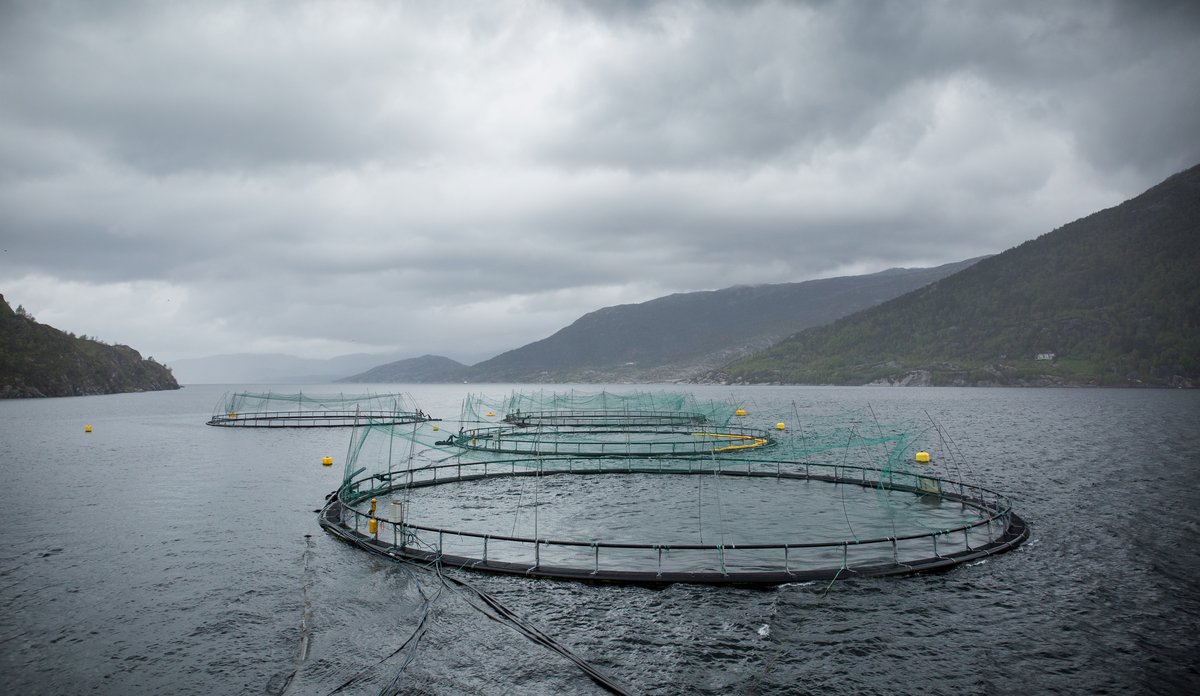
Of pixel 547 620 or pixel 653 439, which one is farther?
pixel 653 439

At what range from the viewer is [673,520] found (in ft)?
116

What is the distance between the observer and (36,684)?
16656 mm

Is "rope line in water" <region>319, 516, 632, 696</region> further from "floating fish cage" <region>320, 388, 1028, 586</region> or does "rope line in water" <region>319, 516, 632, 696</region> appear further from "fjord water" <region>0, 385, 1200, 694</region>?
"floating fish cage" <region>320, 388, 1028, 586</region>

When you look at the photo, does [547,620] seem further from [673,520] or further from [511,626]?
[673,520]

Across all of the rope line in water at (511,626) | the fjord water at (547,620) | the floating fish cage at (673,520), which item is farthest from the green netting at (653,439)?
the rope line in water at (511,626)

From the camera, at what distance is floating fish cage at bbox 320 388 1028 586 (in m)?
25.7

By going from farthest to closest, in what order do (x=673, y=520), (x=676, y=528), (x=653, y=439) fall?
1. (x=653, y=439)
2. (x=673, y=520)
3. (x=676, y=528)

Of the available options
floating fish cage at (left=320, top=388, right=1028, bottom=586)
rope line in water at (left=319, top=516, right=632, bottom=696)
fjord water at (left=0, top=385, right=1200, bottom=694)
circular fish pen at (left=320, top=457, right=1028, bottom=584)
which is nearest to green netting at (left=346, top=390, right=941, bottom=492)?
floating fish cage at (left=320, top=388, right=1028, bottom=586)

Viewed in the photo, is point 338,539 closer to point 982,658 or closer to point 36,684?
point 36,684

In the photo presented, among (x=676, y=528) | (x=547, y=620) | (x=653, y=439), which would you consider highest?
(x=653, y=439)

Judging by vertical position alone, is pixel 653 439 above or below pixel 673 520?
above

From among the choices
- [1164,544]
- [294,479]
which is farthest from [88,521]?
[1164,544]

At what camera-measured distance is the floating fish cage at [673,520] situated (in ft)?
84.3

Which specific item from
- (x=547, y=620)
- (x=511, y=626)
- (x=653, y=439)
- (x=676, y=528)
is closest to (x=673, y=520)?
(x=676, y=528)
